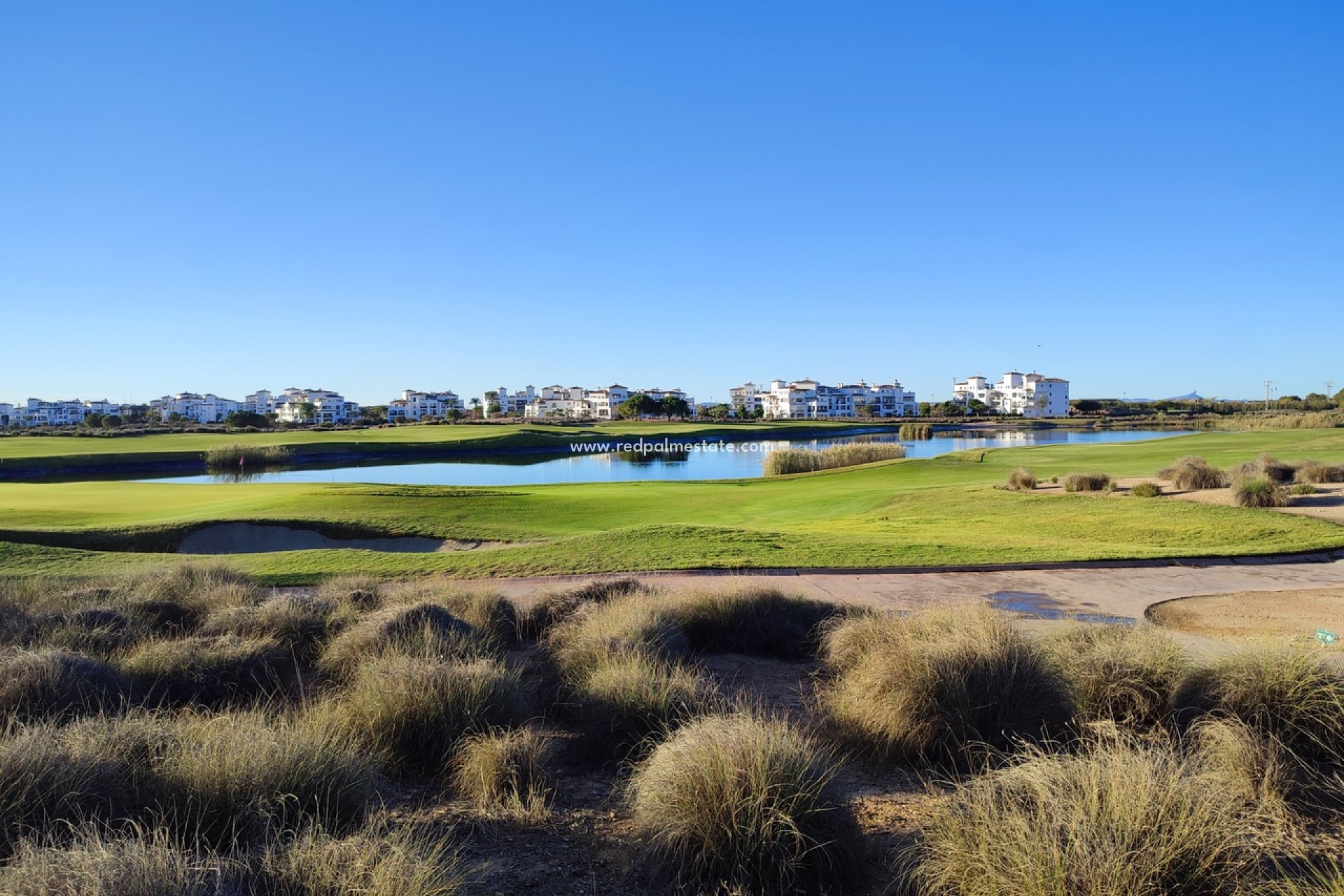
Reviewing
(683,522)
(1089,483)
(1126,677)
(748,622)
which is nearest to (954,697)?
(1126,677)

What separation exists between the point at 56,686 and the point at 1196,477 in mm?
23520

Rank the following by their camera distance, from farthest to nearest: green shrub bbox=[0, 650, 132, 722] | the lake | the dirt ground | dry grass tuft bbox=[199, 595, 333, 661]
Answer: the lake → the dirt ground → dry grass tuft bbox=[199, 595, 333, 661] → green shrub bbox=[0, 650, 132, 722]

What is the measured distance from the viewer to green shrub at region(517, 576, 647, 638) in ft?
27.8

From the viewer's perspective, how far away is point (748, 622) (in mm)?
8289

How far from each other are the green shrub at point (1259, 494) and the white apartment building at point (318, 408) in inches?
5984

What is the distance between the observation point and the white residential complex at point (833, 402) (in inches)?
6649

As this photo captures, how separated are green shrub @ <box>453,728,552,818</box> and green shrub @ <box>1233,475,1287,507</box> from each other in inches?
748

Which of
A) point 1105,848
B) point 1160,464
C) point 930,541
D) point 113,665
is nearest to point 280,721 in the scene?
point 113,665

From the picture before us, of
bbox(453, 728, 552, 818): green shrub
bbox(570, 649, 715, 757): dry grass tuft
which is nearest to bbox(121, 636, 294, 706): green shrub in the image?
bbox(453, 728, 552, 818): green shrub

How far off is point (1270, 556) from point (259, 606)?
1507 cm

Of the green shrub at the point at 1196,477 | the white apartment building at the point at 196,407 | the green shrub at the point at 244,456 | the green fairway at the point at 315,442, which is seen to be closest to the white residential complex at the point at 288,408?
the white apartment building at the point at 196,407

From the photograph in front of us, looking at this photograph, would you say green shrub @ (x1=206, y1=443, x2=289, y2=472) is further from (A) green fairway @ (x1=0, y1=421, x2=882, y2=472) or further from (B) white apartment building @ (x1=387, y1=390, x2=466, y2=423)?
(B) white apartment building @ (x1=387, y1=390, x2=466, y2=423)

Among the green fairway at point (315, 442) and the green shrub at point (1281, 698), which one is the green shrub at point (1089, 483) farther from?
the green fairway at point (315, 442)

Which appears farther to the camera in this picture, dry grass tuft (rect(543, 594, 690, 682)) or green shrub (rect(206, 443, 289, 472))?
green shrub (rect(206, 443, 289, 472))
